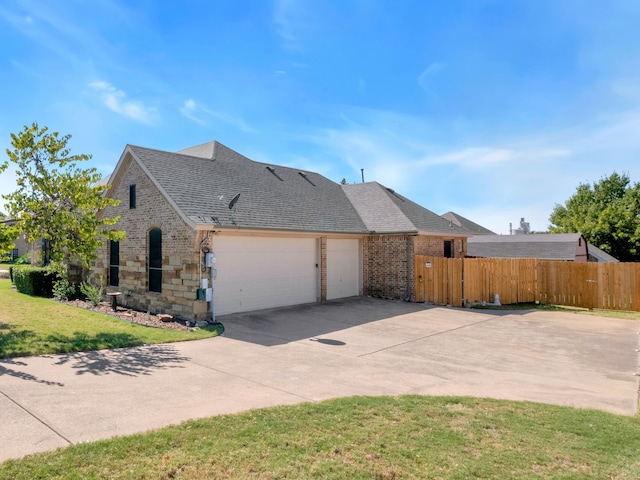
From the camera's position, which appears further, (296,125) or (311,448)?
(296,125)

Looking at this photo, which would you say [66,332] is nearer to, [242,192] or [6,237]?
[6,237]

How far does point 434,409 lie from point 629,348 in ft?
25.3

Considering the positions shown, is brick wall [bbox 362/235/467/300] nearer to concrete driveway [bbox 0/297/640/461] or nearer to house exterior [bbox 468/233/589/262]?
concrete driveway [bbox 0/297/640/461]

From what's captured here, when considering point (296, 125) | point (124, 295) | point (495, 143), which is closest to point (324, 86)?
point (296, 125)

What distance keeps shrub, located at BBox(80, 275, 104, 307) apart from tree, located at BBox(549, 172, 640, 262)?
43196 mm

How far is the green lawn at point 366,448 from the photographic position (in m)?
3.89

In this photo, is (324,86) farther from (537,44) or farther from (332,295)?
(332,295)

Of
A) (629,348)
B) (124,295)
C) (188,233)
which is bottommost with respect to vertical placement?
(629,348)

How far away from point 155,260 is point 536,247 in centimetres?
2715

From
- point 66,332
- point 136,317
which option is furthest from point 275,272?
point 66,332

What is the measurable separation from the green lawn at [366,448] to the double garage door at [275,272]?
27.9 ft

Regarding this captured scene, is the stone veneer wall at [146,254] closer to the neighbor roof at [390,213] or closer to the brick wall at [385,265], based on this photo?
the brick wall at [385,265]

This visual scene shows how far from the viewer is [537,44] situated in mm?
12445

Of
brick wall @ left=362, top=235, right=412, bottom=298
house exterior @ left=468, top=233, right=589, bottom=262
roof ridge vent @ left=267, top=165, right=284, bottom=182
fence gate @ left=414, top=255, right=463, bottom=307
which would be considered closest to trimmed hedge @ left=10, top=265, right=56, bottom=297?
roof ridge vent @ left=267, top=165, right=284, bottom=182
